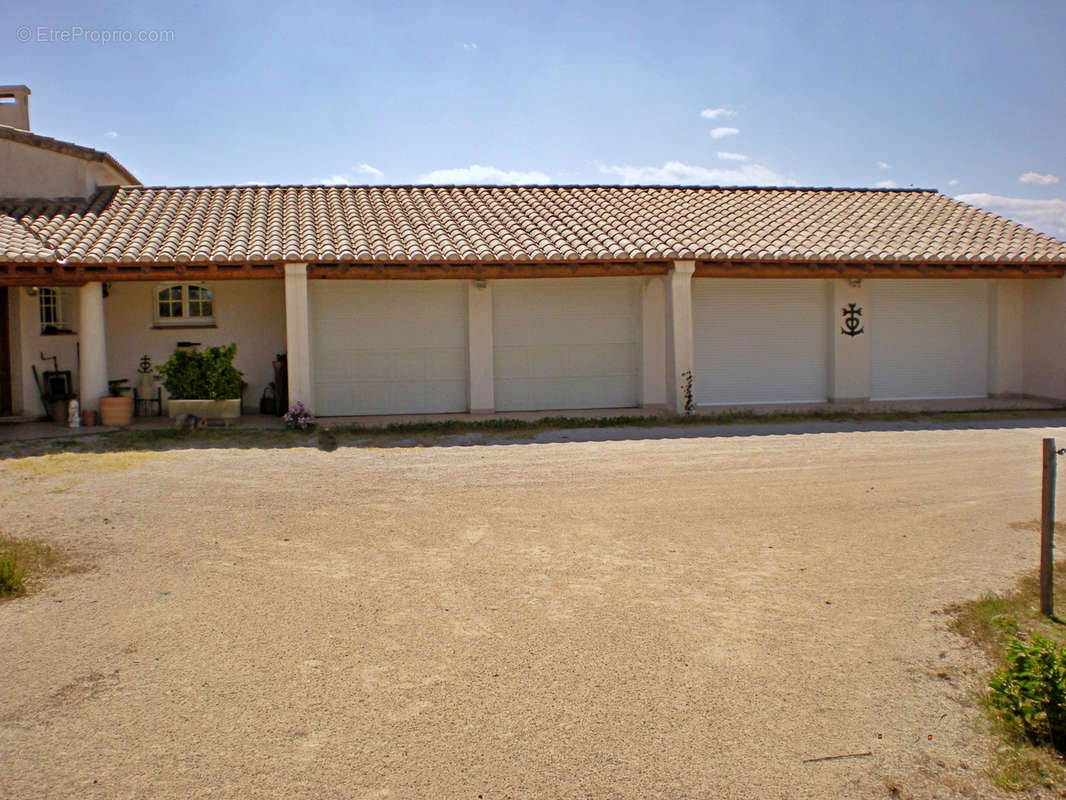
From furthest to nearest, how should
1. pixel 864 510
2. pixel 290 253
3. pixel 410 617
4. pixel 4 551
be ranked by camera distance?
1. pixel 290 253
2. pixel 864 510
3. pixel 4 551
4. pixel 410 617

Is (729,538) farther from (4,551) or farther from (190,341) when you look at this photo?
(190,341)

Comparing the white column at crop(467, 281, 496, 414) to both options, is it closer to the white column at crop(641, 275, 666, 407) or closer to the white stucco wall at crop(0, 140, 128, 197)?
the white column at crop(641, 275, 666, 407)

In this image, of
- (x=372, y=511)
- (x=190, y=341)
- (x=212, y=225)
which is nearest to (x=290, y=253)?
(x=212, y=225)

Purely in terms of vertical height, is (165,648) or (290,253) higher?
(290,253)

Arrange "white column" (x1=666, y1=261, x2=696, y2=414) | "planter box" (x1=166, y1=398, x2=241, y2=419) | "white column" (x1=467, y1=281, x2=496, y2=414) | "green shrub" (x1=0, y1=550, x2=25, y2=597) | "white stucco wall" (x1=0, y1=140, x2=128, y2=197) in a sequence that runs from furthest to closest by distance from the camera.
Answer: "white stucco wall" (x1=0, y1=140, x2=128, y2=197) → "white column" (x1=467, y1=281, x2=496, y2=414) → "white column" (x1=666, y1=261, x2=696, y2=414) → "planter box" (x1=166, y1=398, x2=241, y2=419) → "green shrub" (x1=0, y1=550, x2=25, y2=597)

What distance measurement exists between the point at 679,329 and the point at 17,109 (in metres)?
14.3

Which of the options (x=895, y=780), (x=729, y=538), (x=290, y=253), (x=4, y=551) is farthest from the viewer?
(x=290, y=253)

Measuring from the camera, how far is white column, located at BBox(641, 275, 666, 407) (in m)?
15.4

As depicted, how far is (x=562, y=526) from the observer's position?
24.1 feet

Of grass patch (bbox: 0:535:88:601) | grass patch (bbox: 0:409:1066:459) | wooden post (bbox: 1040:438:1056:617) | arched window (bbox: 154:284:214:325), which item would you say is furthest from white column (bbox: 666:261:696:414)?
grass patch (bbox: 0:535:88:601)

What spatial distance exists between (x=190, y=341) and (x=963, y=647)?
1383 centimetres

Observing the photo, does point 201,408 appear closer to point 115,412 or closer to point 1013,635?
point 115,412

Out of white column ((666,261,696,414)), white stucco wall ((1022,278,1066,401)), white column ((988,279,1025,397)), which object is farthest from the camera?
white column ((988,279,1025,397))

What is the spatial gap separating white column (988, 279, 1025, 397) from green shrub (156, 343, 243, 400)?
1400 cm
